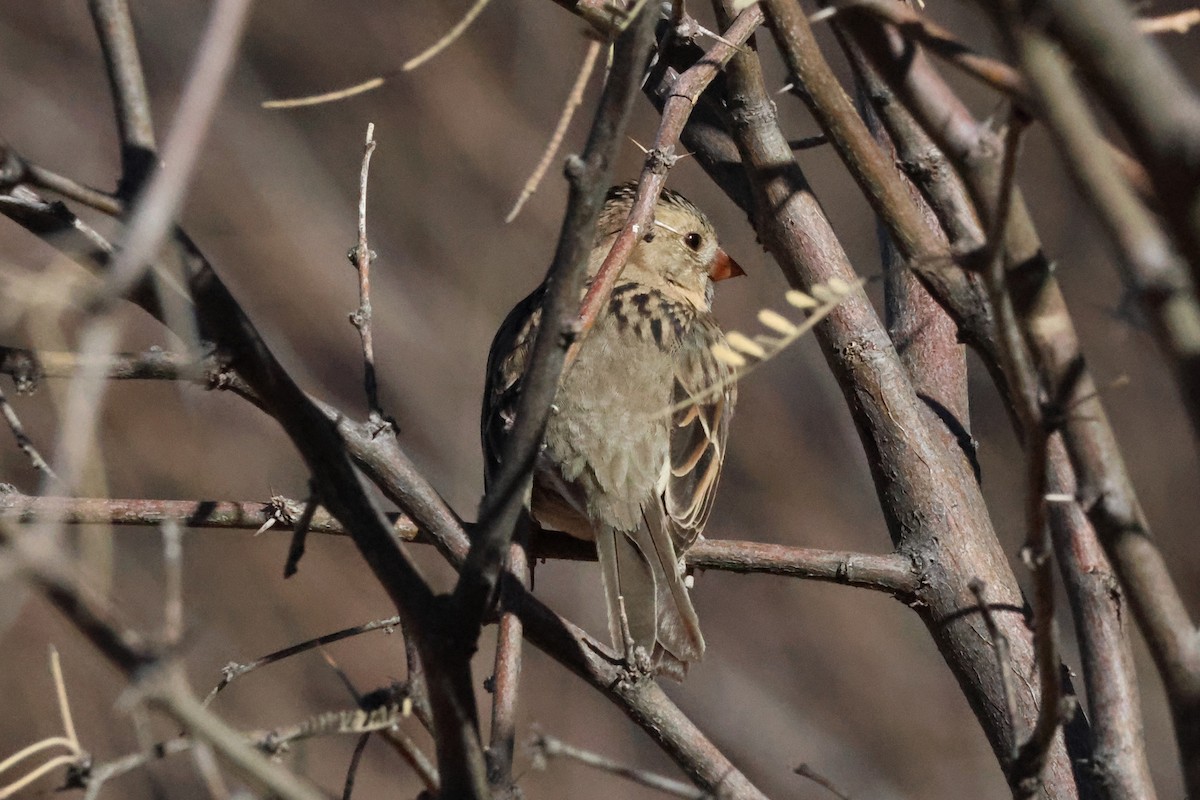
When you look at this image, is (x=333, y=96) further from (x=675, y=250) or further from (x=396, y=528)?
(x=675, y=250)

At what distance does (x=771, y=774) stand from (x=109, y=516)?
16.9ft

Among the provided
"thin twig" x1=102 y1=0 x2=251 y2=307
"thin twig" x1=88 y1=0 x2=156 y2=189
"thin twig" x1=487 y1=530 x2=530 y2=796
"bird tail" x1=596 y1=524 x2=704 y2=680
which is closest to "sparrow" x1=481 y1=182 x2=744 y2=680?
"bird tail" x1=596 y1=524 x2=704 y2=680

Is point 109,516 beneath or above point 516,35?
beneath

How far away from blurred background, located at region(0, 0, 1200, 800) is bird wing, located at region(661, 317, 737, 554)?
340 centimetres

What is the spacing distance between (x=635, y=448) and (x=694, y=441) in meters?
0.20

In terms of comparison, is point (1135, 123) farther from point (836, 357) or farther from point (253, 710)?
point (253, 710)

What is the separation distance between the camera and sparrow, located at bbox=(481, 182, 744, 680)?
2.62 m

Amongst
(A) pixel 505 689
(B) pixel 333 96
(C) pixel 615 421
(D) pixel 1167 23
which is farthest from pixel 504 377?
(D) pixel 1167 23

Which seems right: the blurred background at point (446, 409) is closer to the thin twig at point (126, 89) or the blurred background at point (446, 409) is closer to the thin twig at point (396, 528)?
the thin twig at point (396, 528)

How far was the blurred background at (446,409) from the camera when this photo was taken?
664 centimetres

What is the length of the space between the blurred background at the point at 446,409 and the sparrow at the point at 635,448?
134 inches

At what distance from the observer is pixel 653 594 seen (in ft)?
Result: 8.60

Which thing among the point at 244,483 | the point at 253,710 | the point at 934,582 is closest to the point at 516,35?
the point at 244,483

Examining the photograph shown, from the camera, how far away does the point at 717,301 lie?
715 cm
